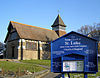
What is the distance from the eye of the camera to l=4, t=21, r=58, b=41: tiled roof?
36.0 meters

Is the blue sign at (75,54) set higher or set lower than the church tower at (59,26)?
lower

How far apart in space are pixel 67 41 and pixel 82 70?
1.79 metres

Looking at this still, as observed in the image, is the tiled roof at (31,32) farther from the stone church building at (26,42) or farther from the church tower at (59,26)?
the church tower at (59,26)

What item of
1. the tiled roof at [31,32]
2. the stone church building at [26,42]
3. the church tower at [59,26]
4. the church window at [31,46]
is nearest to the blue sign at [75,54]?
the stone church building at [26,42]

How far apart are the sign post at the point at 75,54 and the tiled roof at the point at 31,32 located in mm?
27319

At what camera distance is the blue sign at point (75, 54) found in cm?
771

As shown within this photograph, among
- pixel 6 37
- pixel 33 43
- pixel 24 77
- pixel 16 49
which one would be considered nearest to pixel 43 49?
pixel 33 43

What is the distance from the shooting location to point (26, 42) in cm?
3553

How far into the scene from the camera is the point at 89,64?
7.71m

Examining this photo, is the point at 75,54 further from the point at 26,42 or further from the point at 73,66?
the point at 26,42

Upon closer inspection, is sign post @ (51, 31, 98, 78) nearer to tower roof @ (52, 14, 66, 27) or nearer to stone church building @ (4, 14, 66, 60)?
stone church building @ (4, 14, 66, 60)

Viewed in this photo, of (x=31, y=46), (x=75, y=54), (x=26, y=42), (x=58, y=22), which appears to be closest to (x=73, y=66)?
(x=75, y=54)

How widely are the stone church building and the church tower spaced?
18.9ft

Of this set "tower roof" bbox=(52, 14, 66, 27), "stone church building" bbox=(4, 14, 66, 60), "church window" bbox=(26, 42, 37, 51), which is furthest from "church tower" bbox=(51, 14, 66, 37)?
"church window" bbox=(26, 42, 37, 51)
